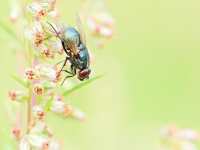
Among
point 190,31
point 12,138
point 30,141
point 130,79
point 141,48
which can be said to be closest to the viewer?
point 30,141

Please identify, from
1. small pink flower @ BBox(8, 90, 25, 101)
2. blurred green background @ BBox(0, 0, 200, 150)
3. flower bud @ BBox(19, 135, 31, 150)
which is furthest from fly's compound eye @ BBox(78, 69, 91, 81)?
flower bud @ BBox(19, 135, 31, 150)

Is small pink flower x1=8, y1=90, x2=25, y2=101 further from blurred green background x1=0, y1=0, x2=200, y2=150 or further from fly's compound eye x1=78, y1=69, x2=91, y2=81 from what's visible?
fly's compound eye x1=78, y1=69, x2=91, y2=81

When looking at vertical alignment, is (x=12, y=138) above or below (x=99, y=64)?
above

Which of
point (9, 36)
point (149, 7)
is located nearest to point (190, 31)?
point (149, 7)

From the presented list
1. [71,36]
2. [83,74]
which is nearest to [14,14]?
[71,36]

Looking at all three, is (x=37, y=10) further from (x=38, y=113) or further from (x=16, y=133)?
(x=16, y=133)

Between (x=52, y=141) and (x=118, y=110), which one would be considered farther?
(x=118, y=110)

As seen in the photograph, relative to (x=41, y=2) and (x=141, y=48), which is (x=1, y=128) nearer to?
(x=41, y=2)
